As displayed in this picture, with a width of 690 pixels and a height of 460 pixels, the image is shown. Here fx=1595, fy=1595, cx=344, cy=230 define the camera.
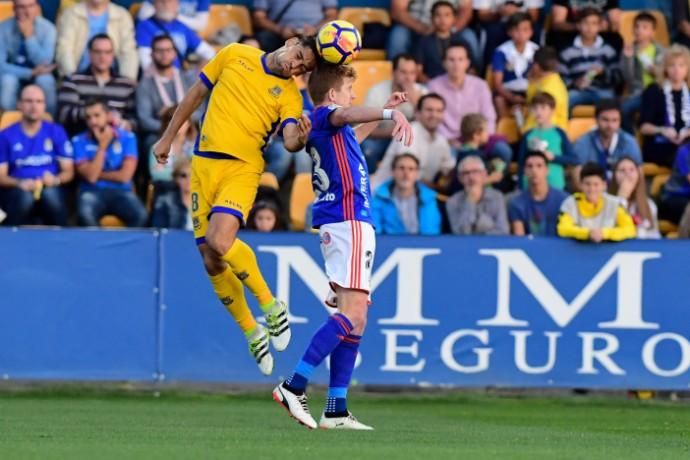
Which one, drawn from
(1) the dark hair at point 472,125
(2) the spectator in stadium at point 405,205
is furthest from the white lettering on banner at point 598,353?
(1) the dark hair at point 472,125

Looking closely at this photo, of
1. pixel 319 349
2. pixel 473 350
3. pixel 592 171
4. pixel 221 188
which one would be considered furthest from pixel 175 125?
pixel 592 171

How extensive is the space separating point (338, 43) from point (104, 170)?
5993 millimetres

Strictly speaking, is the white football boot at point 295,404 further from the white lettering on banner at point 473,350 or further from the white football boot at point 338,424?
the white lettering on banner at point 473,350

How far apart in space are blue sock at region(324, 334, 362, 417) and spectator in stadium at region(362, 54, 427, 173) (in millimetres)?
Result: 6193

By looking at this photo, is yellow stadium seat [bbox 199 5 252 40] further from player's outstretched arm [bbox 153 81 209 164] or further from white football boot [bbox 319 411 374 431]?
white football boot [bbox 319 411 374 431]

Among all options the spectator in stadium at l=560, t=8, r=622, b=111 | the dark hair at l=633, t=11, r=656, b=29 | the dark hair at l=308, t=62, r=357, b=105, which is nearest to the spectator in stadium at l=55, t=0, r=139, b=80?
the spectator in stadium at l=560, t=8, r=622, b=111

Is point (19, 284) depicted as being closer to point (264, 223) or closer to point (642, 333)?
point (264, 223)

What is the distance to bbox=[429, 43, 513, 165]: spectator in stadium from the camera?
15781 millimetres

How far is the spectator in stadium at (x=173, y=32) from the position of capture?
16.2m

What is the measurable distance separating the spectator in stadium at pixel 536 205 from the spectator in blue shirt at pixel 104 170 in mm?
3394

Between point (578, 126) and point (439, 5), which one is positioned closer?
point (578, 126)

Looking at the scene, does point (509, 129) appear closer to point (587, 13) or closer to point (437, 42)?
point (437, 42)

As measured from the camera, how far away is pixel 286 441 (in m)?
8.46

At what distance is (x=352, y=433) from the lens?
897cm
